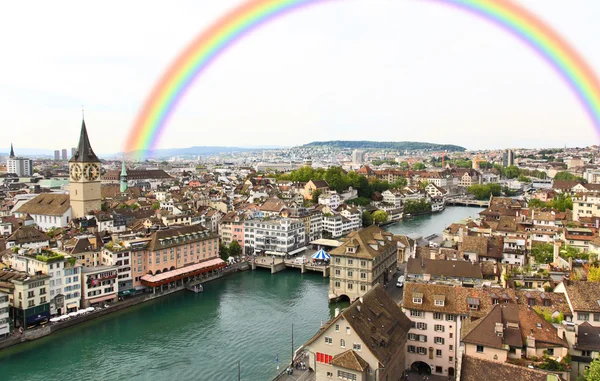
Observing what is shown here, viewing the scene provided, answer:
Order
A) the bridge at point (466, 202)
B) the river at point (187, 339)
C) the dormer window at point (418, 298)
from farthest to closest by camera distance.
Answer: the bridge at point (466, 202)
the river at point (187, 339)
the dormer window at point (418, 298)

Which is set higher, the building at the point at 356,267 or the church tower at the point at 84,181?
the church tower at the point at 84,181

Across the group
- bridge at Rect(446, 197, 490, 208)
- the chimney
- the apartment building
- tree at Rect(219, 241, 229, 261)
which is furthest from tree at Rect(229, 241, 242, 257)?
bridge at Rect(446, 197, 490, 208)

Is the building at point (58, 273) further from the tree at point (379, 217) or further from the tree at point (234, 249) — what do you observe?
the tree at point (379, 217)

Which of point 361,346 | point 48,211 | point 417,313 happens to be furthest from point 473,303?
point 48,211

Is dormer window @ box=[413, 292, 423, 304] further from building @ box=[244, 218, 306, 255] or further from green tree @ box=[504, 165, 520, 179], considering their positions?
green tree @ box=[504, 165, 520, 179]

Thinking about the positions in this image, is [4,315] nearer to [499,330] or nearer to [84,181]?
[499,330]

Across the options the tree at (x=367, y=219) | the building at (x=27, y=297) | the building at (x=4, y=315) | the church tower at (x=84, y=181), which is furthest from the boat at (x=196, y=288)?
the tree at (x=367, y=219)
